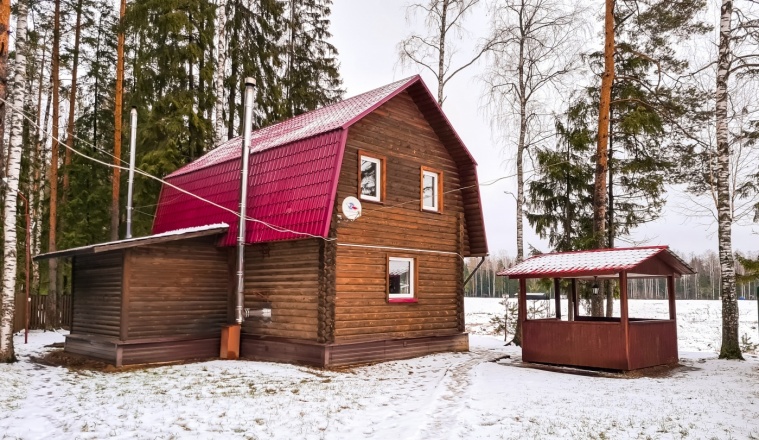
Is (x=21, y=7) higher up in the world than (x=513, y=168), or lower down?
higher up

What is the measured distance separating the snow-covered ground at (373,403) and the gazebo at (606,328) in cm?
71

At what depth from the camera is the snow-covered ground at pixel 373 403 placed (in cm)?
732

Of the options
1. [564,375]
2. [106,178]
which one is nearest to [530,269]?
[564,375]

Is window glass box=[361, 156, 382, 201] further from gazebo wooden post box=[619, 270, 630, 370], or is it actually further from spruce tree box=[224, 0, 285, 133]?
spruce tree box=[224, 0, 285, 133]

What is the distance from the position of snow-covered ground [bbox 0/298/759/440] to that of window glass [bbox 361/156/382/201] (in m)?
4.40

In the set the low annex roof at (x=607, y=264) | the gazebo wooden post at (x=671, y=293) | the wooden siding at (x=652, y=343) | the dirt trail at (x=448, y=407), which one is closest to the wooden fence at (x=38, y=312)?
the dirt trail at (x=448, y=407)

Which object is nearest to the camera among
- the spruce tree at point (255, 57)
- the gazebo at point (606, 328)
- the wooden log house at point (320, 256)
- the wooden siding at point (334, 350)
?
the gazebo at point (606, 328)

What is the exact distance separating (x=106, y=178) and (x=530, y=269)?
61.9 ft

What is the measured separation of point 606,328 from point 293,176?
8.15m

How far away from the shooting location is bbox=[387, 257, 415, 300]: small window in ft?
50.9

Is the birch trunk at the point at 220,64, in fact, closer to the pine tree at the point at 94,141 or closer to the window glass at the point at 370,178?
the pine tree at the point at 94,141

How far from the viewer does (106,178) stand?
81.1ft

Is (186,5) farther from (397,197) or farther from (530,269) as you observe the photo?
(530,269)

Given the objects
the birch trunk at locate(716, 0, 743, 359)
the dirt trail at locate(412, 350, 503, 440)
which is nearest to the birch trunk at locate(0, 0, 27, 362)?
the dirt trail at locate(412, 350, 503, 440)
